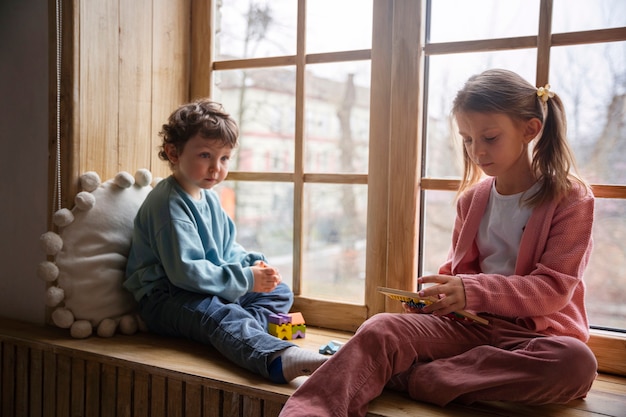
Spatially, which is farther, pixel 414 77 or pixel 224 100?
pixel 224 100

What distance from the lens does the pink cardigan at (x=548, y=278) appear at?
1223mm

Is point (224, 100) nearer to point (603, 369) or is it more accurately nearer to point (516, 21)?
point (516, 21)

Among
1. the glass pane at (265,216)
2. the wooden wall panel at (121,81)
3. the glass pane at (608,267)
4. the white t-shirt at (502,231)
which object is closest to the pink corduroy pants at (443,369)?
the white t-shirt at (502,231)

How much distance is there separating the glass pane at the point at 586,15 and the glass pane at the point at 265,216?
0.85 meters

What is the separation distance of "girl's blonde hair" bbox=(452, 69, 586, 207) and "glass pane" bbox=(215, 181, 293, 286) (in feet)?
2.19

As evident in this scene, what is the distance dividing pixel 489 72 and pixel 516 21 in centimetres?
22

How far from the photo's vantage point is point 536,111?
51.7 inches

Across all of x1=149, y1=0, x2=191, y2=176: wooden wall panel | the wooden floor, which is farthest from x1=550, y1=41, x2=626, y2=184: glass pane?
x1=149, y1=0, x2=191, y2=176: wooden wall panel

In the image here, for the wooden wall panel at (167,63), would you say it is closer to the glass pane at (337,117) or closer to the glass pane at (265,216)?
the glass pane at (265,216)

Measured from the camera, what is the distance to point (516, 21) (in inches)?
57.0

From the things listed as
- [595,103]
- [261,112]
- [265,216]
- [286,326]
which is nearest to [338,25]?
[261,112]

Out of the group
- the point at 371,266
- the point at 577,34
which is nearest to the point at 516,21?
the point at 577,34

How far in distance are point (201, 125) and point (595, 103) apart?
0.97 metres

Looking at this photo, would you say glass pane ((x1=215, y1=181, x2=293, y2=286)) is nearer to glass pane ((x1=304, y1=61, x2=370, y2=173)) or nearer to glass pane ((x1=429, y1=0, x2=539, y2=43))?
glass pane ((x1=304, y1=61, x2=370, y2=173))
